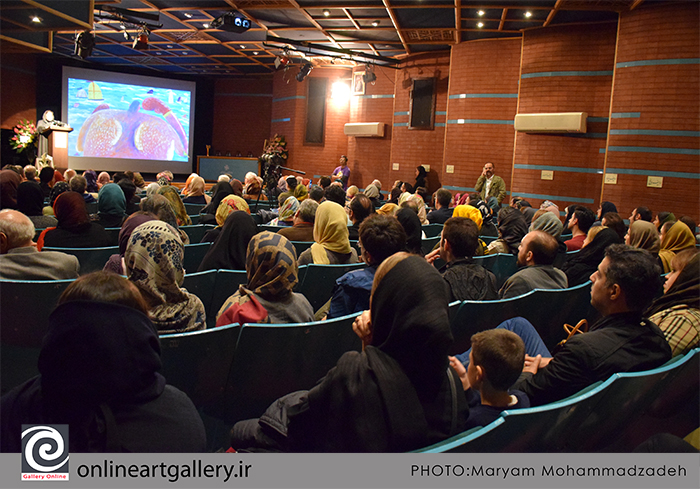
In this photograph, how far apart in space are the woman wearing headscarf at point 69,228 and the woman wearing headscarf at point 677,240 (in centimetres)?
454

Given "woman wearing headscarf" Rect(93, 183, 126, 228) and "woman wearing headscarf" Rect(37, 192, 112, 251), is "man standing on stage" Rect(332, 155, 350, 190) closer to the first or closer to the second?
"woman wearing headscarf" Rect(93, 183, 126, 228)

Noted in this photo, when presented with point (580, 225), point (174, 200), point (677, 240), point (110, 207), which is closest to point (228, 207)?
point (174, 200)

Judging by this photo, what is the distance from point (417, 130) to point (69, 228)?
30.7 feet

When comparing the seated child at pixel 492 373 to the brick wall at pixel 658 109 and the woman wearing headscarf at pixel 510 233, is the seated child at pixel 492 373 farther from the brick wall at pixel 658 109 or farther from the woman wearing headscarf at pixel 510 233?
the brick wall at pixel 658 109

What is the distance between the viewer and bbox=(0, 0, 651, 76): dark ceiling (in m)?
6.79

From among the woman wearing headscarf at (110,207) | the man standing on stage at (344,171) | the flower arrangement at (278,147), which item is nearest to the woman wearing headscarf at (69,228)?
the woman wearing headscarf at (110,207)

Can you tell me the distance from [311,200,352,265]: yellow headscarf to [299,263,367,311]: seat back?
0.19 m

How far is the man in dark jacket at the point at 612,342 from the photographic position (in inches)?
68.7

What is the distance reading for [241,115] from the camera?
58.2 feet

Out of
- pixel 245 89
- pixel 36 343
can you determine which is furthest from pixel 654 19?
pixel 245 89

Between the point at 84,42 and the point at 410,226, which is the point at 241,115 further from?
the point at 410,226

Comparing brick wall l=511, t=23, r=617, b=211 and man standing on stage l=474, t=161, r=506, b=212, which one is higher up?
brick wall l=511, t=23, r=617, b=211

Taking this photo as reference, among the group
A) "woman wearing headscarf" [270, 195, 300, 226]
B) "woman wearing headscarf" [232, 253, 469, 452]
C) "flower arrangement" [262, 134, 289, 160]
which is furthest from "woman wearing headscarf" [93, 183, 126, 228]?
"flower arrangement" [262, 134, 289, 160]

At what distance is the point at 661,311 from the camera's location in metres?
2.31
